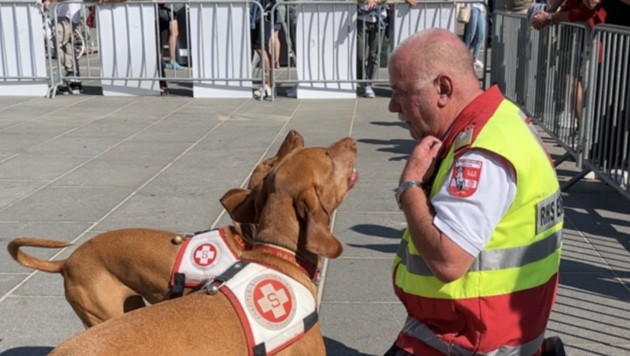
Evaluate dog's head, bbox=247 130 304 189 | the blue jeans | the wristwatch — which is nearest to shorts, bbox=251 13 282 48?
the blue jeans

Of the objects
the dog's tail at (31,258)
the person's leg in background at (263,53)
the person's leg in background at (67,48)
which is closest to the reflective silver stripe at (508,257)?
the dog's tail at (31,258)

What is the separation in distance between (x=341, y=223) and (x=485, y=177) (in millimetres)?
3776

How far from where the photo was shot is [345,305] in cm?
464

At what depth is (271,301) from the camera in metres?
2.84

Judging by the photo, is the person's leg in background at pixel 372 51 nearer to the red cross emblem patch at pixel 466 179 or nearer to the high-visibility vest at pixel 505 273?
the high-visibility vest at pixel 505 273

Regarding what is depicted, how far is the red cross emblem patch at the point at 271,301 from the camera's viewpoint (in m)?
2.78

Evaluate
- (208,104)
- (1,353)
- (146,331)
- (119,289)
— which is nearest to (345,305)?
(119,289)

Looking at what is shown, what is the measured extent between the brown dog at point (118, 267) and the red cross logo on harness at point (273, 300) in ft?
2.42

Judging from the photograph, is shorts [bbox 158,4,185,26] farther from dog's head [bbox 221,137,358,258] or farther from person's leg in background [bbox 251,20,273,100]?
dog's head [bbox 221,137,358,258]

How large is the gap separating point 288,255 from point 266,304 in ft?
0.75

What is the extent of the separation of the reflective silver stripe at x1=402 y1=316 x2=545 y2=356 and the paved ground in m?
1.31

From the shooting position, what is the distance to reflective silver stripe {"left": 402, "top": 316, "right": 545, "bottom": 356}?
2.65 metres

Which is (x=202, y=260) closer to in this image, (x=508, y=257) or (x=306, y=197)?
(x=306, y=197)

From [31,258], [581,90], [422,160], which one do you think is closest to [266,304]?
[422,160]
